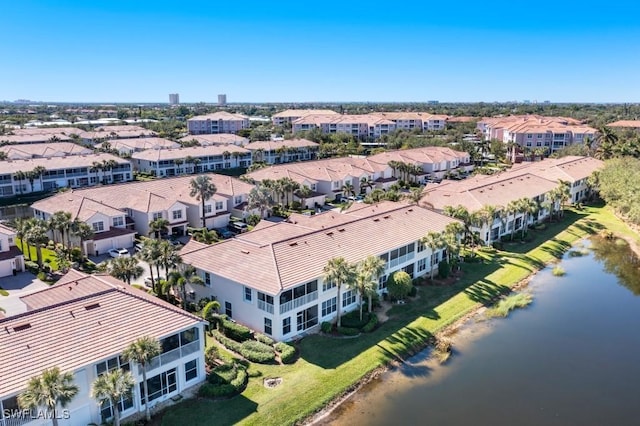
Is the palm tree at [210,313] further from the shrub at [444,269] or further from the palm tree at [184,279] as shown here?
the shrub at [444,269]

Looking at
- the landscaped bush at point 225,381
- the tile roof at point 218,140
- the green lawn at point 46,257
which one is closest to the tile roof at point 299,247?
the landscaped bush at point 225,381

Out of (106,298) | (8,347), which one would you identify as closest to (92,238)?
(106,298)

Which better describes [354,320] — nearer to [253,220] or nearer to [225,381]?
[225,381]

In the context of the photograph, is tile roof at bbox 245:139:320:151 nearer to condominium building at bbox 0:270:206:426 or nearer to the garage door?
the garage door

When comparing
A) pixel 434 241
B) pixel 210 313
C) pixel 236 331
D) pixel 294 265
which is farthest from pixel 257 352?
pixel 434 241

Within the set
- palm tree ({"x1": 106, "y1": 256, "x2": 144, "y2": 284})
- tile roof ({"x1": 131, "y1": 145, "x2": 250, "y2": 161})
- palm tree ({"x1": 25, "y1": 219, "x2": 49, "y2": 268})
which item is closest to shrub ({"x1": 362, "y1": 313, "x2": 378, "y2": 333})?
palm tree ({"x1": 106, "y1": 256, "x2": 144, "y2": 284})

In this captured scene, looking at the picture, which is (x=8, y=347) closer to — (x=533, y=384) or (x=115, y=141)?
(x=533, y=384)
